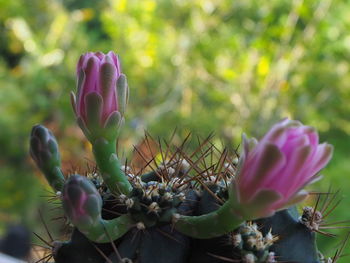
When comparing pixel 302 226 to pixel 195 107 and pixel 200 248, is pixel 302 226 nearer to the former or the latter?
pixel 200 248

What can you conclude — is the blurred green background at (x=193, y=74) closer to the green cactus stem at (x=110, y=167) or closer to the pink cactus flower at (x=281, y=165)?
the green cactus stem at (x=110, y=167)

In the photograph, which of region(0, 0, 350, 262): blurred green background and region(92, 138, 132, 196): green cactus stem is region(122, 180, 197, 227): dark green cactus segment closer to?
region(92, 138, 132, 196): green cactus stem

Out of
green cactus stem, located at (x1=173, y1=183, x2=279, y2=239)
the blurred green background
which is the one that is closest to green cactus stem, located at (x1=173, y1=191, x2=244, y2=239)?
green cactus stem, located at (x1=173, y1=183, x2=279, y2=239)

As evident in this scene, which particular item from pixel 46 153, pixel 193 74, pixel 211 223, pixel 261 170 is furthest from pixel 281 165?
pixel 193 74

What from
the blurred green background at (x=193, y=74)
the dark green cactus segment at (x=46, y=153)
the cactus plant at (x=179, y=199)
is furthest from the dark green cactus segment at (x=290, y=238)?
the blurred green background at (x=193, y=74)

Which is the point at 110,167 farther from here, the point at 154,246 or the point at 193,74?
the point at 193,74

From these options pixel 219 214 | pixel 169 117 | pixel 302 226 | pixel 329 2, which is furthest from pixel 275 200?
pixel 169 117
